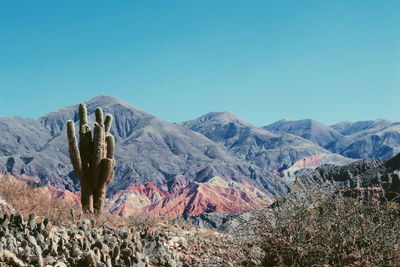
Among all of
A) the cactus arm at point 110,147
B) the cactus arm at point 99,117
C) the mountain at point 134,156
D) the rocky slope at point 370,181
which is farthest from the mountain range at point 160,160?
the rocky slope at point 370,181

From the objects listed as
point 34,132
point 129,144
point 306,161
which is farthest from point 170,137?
point 306,161

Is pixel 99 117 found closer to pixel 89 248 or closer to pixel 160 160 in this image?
pixel 89 248

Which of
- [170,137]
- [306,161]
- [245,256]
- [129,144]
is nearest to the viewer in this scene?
[245,256]

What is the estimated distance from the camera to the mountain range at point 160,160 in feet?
301

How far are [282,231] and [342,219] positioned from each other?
75 cm

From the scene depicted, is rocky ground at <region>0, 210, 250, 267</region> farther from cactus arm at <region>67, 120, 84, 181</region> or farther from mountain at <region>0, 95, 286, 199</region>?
mountain at <region>0, 95, 286, 199</region>

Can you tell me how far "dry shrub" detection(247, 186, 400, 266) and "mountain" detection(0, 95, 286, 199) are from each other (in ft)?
278

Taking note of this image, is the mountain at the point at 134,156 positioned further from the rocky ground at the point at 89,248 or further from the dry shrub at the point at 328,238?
the dry shrub at the point at 328,238

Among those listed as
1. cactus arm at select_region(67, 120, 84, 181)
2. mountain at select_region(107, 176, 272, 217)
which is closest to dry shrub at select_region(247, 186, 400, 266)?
cactus arm at select_region(67, 120, 84, 181)

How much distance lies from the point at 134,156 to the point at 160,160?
25.0 ft

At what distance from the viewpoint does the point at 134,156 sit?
119188mm

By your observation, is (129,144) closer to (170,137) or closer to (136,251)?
(170,137)

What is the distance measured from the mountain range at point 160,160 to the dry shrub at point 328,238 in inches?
2214

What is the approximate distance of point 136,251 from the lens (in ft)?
21.8
